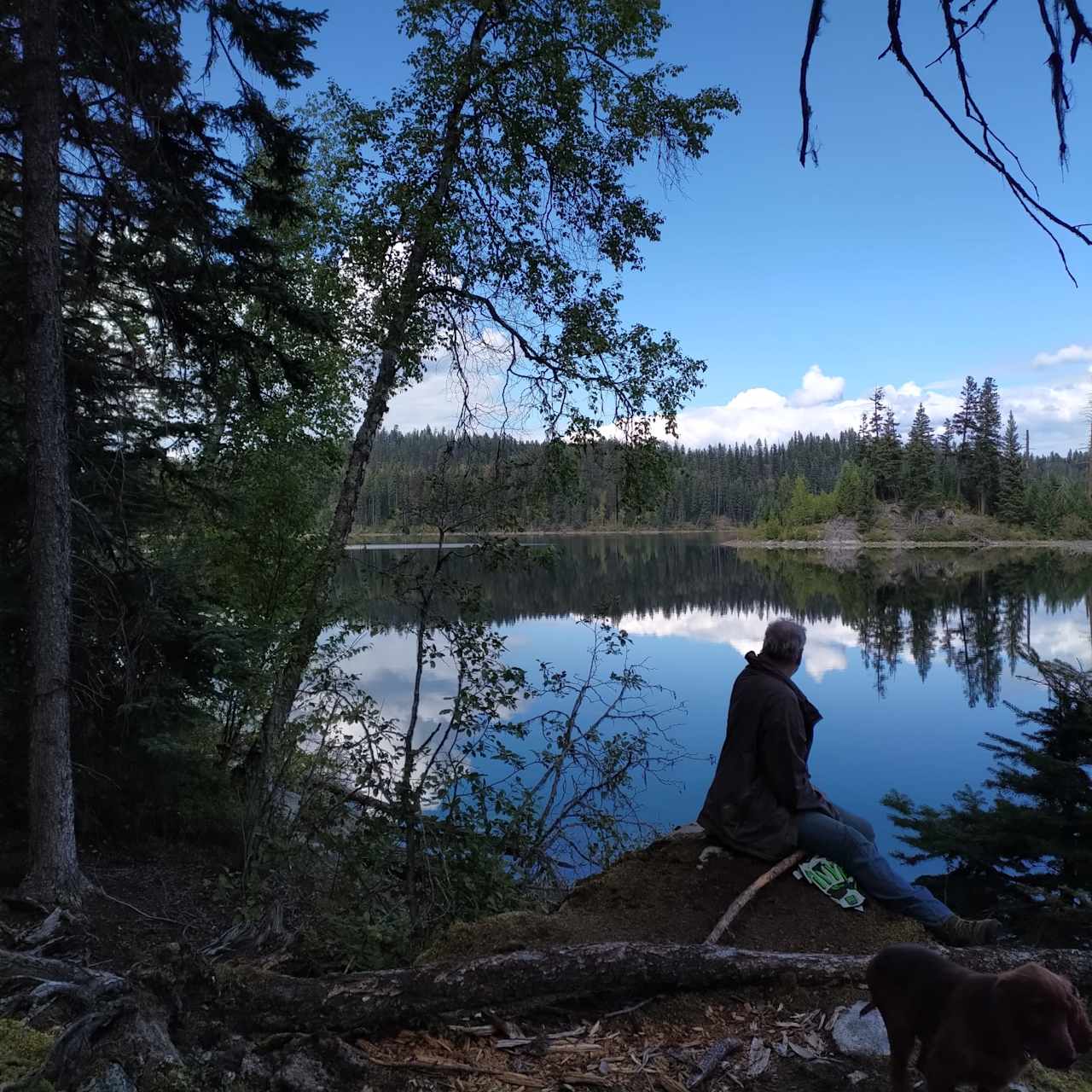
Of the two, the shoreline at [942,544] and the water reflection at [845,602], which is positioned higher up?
the shoreline at [942,544]

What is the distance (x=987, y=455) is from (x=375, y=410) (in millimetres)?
87617

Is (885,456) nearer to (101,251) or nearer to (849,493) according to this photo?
(849,493)

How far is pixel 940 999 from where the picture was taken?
1984mm

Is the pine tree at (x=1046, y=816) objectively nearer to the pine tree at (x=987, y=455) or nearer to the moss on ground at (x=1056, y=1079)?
the moss on ground at (x=1056, y=1079)

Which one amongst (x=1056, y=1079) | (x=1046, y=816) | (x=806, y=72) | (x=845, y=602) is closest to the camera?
(x=806, y=72)

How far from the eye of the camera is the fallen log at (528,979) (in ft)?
9.29

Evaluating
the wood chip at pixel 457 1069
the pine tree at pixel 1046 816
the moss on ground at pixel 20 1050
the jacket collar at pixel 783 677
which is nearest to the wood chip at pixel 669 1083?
the wood chip at pixel 457 1069

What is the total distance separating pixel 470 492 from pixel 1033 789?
455 centimetres

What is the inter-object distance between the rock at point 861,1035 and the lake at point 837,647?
374 centimetres

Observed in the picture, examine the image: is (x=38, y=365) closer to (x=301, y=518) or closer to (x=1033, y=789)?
(x=301, y=518)

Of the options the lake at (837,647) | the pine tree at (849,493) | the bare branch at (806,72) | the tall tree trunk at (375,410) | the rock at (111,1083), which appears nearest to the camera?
the bare branch at (806,72)

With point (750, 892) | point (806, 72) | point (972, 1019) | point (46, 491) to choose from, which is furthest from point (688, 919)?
point (46, 491)

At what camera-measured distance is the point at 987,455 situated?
81625 millimetres

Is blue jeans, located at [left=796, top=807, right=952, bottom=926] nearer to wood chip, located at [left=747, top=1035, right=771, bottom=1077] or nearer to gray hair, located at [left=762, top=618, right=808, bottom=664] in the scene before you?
gray hair, located at [left=762, top=618, right=808, bottom=664]
